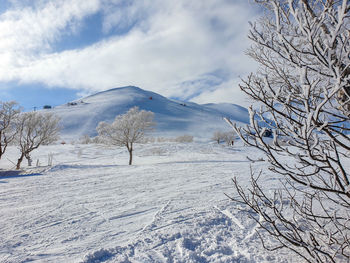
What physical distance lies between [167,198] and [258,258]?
3.60 m

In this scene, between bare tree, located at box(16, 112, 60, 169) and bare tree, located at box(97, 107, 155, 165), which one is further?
bare tree, located at box(97, 107, 155, 165)

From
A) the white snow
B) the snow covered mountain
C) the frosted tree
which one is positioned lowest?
the white snow

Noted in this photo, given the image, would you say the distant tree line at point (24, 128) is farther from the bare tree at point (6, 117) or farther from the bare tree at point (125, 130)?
the bare tree at point (125, 130)

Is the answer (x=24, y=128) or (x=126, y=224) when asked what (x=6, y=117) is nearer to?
(x=24, y=128)

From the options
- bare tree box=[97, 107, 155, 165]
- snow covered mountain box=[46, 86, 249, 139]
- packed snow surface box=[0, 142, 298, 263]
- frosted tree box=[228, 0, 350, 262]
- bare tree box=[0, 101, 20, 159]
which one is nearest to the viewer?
frosted tree box=[228, 0, 350, 262]

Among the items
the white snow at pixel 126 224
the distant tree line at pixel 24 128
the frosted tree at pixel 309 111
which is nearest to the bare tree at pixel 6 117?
the distant tree line at pixel 24 128

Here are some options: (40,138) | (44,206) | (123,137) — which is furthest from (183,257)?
(40,138)

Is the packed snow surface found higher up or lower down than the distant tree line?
lower down

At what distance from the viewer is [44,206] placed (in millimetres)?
5602

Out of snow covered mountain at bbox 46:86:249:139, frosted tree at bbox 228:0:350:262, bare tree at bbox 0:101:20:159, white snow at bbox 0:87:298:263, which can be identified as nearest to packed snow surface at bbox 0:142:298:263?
white snow at bbox 0:87:298:263

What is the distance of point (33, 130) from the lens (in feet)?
62.4

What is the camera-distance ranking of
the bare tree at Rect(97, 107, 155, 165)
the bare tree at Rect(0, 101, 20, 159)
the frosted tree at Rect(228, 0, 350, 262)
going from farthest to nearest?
the bare tree at Rect(97, 107, 155, 165), the bare tree at Rect(0, 101, 20, 159), the frosted tree at Rect(228, 0, 350, 262)

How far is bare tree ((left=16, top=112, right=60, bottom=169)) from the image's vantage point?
18234mm

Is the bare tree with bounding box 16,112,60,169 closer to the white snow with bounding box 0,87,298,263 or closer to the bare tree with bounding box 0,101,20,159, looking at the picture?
the bare tree with bounding box 0,101,20,159
